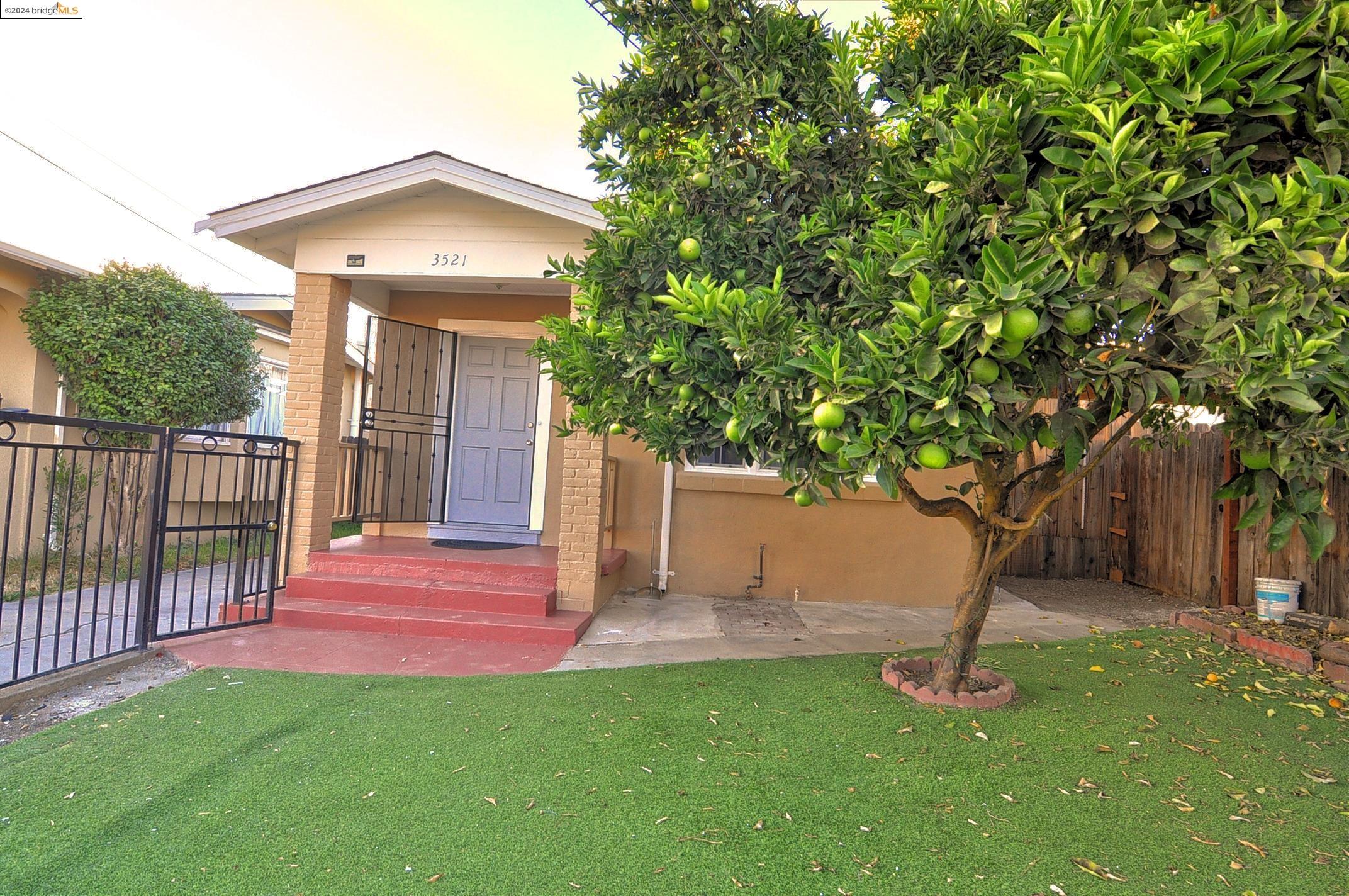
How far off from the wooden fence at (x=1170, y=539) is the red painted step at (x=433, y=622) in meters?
4.46

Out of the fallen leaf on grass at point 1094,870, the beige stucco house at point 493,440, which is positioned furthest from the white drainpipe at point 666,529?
the fallen leaf on grass at point 1094,870

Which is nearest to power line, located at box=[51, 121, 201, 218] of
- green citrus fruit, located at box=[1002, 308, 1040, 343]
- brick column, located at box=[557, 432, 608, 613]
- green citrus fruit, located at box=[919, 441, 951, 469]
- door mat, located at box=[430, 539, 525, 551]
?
door mat, located at box=[430, 539, 525, 551]

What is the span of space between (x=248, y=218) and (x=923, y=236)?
19.5ft

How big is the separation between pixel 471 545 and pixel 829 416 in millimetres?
5565

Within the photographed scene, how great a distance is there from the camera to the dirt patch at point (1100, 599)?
22.8 ft

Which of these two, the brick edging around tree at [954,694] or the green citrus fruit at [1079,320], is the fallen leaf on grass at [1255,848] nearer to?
the brick edging around tree at [954,694]

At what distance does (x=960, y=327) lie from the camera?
1.90 m

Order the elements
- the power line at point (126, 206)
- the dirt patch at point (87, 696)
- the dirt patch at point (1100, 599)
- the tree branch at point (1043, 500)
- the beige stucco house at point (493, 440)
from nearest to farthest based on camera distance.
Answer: the tree branch at point (1043, 500) < the dirt patch at point (87, 696) < the beige stucco house at point (493, 440) < the dirt patch at point (1100, 599) < the power line at point (126, 206)

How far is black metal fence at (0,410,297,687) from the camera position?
12.8ft

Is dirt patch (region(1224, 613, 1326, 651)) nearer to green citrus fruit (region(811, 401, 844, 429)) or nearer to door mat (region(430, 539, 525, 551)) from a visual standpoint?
green citrus fruit (region(811, 401, 844, 429))

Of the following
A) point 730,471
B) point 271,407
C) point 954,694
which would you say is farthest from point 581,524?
point 271,407

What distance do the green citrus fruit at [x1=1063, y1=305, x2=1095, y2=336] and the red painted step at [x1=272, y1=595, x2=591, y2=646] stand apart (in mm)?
4125

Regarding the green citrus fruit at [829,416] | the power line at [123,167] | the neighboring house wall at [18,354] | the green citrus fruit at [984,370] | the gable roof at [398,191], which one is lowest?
the green citrus fruit at [829,416]

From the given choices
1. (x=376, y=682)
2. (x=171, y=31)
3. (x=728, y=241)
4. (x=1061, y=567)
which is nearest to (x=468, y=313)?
(x=376, y=682)
